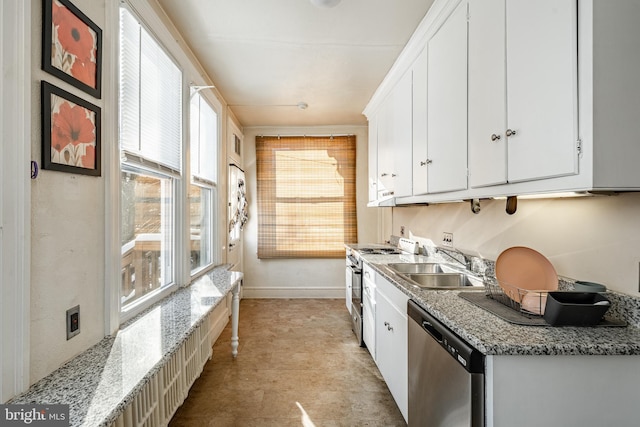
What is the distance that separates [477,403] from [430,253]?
1.93 metres

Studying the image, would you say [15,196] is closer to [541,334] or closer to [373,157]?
[541,334]

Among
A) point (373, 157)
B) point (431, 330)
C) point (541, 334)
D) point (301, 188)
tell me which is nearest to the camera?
point (541, 334)

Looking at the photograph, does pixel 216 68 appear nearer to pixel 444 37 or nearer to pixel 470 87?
pixel 444 37

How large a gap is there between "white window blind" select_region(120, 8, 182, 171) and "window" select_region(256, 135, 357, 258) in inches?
99.2

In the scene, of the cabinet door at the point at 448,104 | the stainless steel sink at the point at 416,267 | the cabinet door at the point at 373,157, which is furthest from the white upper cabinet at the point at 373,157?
the cabinet door at the point at 448,104

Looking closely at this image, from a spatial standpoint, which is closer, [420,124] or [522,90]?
[522,90]

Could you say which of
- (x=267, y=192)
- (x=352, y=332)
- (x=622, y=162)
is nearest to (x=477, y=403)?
(x=622, y=162)

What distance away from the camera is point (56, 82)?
122cm

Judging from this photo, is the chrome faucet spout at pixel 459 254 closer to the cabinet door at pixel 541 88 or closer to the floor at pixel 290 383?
the cabinet door at pixel 541 88

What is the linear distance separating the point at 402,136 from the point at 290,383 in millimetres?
2264

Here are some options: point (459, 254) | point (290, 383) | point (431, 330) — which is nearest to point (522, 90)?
point (431, 330)

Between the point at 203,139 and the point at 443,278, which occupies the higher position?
the point at 203,139

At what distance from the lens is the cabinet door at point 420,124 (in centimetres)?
235

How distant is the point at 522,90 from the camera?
1.34 metres
